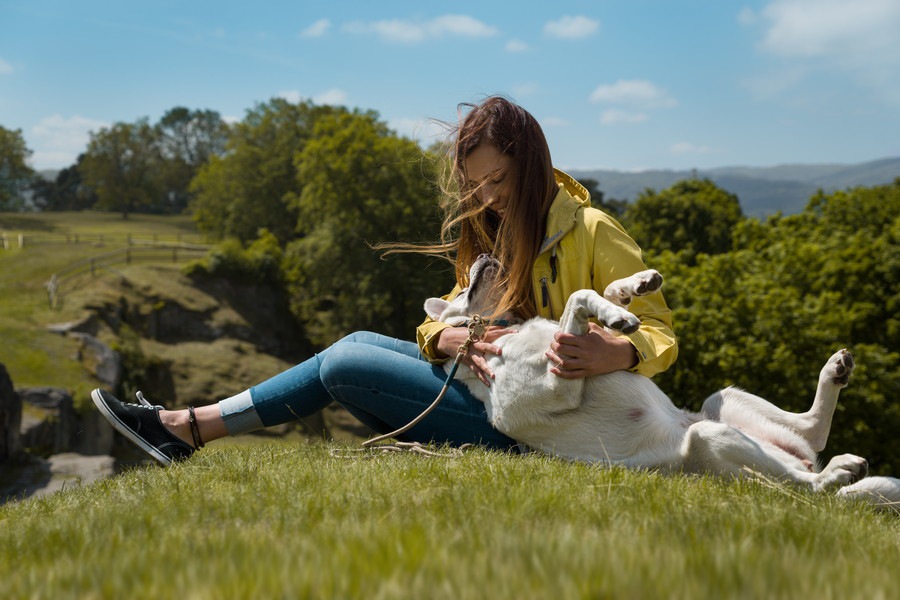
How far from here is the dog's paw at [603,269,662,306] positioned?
166 inches

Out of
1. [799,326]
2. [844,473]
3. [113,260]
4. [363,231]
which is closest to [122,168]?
[113,260]

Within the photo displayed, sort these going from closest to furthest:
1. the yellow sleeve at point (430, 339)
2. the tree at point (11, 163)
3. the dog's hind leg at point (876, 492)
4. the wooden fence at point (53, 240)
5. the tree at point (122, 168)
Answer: the dog's hind leg at point (876, 492) → the yellow sleeve at point (430, 339) → the wooden fence at point (53, 240) → the tree at point (11, 163) → the tree at point (122, 168)

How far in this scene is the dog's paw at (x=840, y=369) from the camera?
4.36 meters

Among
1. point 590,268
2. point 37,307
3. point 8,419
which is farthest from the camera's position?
point 37,307

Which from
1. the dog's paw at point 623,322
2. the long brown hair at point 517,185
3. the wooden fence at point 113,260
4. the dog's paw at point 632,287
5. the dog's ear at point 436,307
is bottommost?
the wooden fence at point 113,260

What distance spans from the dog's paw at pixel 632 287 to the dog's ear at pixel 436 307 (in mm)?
1432

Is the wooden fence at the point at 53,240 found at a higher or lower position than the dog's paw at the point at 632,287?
lower

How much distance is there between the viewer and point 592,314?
170 inches

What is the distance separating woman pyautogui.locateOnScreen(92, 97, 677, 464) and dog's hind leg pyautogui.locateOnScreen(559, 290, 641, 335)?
0.44 meters

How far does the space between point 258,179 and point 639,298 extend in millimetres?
54781

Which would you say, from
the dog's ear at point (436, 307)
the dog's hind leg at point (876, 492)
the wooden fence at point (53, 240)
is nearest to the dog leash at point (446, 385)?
the dog's ear at point (436, 307)

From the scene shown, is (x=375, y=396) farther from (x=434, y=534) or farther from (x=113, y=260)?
(x=113, y=260)

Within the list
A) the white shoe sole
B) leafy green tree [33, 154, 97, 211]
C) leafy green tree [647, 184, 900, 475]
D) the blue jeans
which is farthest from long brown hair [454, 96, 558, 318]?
leafy green tree [33, 154, 97, 211]

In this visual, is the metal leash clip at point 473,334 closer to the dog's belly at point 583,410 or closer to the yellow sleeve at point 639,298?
the dog's belly at point 583,410
